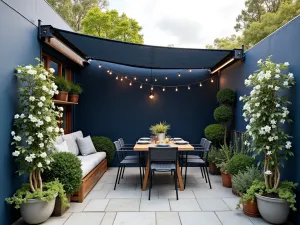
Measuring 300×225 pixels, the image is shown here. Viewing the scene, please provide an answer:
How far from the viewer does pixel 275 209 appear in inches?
123

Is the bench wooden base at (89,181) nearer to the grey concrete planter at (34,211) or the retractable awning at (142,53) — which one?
the grey concrete planter at (34,211)

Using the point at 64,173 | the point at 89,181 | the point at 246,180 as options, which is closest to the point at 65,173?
the point at 64,173

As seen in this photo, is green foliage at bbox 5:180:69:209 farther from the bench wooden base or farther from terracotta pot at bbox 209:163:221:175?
terracotta pot at bbox 209:163:221:175

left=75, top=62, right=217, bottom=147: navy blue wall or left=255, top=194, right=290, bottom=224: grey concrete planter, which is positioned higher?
left=75, top=62, right=217, bottom=147: navy blue wall

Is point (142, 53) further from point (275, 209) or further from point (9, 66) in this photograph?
point (275, 209)

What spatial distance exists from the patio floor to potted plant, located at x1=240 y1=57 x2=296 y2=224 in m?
0.33

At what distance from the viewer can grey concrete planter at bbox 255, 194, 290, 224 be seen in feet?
10.2

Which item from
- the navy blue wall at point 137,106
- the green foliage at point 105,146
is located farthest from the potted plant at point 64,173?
the navy blue wall at point 137,106

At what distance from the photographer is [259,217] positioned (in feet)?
11.3

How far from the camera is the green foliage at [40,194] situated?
3.09 m

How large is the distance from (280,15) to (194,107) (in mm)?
8368

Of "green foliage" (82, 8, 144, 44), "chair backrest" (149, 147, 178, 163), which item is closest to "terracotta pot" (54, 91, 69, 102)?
"chair backrest" (149, 147, 178, 163)

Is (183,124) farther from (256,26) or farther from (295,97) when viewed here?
(256,26)

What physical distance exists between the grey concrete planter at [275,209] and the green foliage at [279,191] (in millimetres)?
77
